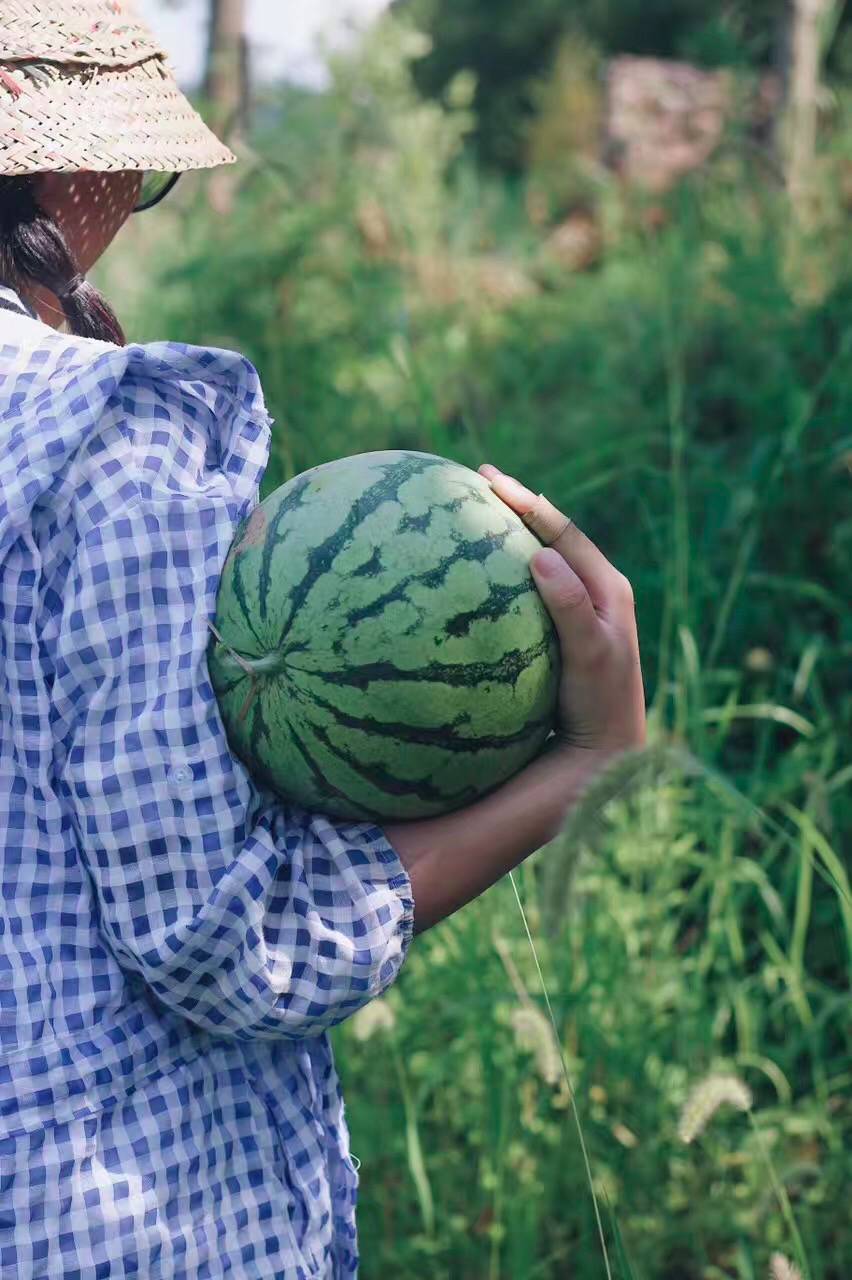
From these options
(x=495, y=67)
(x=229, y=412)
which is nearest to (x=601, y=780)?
(x=229, y=412)

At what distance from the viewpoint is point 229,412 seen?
4.57 feet

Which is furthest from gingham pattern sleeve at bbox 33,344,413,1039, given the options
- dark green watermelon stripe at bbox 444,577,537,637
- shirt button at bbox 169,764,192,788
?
dark green watermelon stripe at bbox 444,577,537,637

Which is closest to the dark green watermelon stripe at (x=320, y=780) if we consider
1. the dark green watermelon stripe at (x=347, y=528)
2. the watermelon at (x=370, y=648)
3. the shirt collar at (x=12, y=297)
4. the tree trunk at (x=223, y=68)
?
the watermelon at (x=370, y=648)

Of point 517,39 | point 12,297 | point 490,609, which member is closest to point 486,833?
point 490,609

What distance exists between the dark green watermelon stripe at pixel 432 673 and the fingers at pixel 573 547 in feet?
0.48

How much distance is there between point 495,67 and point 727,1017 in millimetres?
23088

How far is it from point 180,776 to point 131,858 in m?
0.09

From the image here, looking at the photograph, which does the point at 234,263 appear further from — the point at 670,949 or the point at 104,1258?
the point at 104,1258

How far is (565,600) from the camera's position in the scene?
4.37 feet

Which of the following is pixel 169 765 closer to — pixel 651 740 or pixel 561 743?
pixel 561 743

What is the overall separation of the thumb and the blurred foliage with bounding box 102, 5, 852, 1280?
0.20m

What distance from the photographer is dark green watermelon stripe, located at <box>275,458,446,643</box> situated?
4.21 ft

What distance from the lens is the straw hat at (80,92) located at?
138 centimetres

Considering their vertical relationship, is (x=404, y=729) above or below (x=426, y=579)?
below
